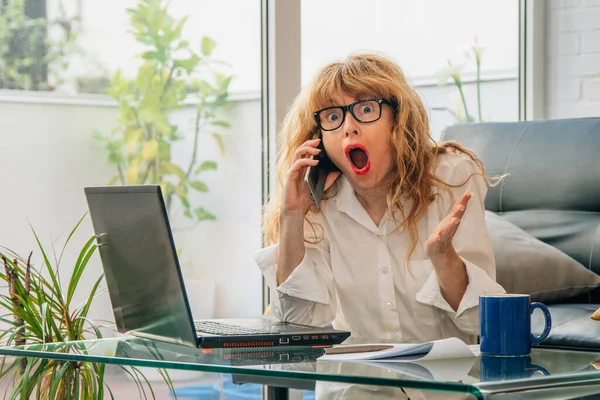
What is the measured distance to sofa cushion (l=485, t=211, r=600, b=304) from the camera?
266cm

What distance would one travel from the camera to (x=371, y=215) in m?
1.92

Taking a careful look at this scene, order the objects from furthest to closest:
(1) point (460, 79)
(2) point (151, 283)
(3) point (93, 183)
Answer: (1) point (460, 79)
(3) point (93, 183)
(2) point (151, 283)

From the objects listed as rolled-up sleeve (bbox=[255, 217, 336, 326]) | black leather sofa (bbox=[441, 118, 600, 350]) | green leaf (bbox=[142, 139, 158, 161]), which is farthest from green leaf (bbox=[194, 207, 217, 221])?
rolled-up sleeve (bbox=[255, 217, 336, 326])

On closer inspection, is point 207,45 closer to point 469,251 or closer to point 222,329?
point 469,251

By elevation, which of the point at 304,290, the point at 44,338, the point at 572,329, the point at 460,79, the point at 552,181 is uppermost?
the point at 460,79

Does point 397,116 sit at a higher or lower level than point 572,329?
higher

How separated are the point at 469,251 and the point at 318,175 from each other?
1.17ft

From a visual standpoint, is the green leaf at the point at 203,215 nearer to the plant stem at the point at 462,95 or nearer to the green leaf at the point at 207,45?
the green leaf at the point at 207,45

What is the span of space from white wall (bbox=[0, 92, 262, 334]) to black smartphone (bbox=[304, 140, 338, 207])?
87 centimetres

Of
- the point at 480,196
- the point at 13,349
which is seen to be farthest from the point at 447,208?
the point at 13,349

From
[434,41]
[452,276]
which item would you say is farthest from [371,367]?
[434,41]

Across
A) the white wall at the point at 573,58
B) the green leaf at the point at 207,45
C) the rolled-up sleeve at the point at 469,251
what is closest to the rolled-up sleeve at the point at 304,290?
the rolled-up sleeve at the point at 469,251

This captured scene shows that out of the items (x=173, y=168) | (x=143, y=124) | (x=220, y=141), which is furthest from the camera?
(x=220, y=141)

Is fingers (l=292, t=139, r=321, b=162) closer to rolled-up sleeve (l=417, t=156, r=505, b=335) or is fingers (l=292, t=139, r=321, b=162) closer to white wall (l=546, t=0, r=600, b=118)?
rolled-up sleeve (l=417, t=156, r=505, b=335)
